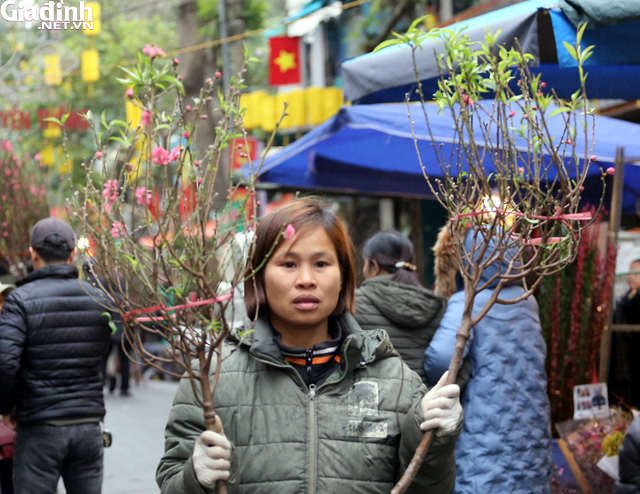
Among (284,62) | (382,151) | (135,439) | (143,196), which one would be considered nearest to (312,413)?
(143,196)

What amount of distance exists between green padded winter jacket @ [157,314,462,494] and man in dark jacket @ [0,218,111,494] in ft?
7.90

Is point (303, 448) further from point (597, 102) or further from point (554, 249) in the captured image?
point (597, 102)

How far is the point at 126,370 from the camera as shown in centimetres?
1394

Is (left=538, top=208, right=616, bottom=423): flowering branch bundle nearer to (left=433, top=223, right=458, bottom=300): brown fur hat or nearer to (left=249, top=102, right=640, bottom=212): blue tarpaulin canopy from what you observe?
(left=249, top=102, right=640, bottom=212): blue tarpaulin canopy

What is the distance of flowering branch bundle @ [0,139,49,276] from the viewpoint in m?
8.59

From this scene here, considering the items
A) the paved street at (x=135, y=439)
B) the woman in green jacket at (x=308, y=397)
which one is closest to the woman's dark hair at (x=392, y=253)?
the woman in green jacket at (x=308, y=397)

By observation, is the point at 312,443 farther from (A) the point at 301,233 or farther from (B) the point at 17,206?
(B) the point at 17,206

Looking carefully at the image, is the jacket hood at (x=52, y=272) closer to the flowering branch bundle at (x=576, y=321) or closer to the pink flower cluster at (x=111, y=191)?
the pink flower cluster at (x=111, y=191)

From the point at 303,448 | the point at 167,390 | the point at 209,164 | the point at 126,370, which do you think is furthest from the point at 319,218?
the point at 167,390

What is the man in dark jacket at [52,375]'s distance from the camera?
4.76 m

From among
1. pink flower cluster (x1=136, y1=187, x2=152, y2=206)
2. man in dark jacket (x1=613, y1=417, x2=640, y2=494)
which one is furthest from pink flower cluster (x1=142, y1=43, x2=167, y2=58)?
man in dark jacket (x1=613, y1=417, x2=640, y2=494)

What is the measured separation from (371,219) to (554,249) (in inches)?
630

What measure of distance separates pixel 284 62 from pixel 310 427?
1481 cm

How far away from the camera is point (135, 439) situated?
1057 cm
